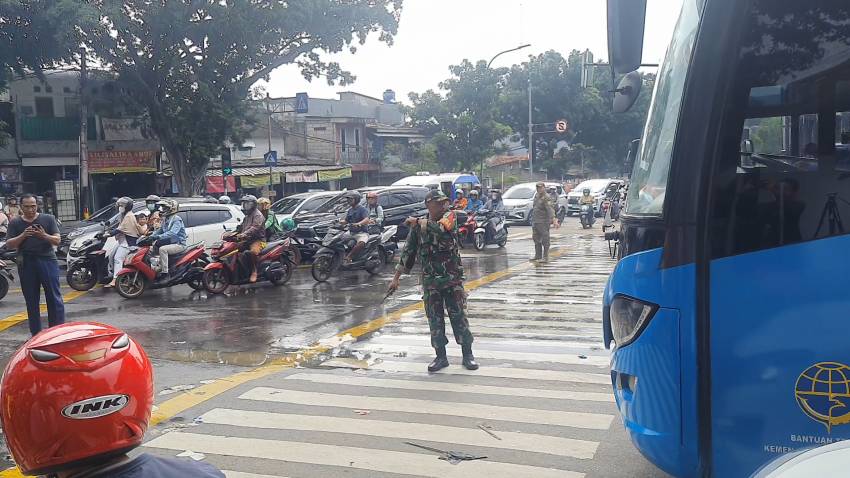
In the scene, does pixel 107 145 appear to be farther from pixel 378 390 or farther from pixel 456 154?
pixel 378 390

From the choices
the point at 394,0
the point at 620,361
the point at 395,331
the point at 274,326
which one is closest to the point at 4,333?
the point at 274,326

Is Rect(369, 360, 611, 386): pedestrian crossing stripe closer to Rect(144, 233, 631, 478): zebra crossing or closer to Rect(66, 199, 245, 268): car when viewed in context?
Rect(144, 233, 631, 478): zebra crossing

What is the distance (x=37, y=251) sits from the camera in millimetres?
8922

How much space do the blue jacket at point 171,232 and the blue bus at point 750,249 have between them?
1116 cm

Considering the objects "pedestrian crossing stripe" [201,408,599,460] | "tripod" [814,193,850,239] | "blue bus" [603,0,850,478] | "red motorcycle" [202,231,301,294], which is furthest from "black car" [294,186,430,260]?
"tripod" [814,193,850,239]

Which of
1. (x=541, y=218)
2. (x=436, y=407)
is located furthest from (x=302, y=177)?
(x=436, y=407)

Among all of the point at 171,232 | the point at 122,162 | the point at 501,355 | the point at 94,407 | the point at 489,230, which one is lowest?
the point at 501,355

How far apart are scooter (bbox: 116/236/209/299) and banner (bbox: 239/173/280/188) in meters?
20.8

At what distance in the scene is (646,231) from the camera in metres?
3.39

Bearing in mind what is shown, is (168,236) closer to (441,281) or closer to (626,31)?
(441,281)

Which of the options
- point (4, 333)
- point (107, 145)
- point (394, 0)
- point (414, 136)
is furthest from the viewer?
point (414, 136)

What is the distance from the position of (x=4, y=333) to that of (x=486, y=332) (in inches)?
245

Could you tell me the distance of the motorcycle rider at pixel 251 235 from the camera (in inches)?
527

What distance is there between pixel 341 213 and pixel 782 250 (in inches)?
623
